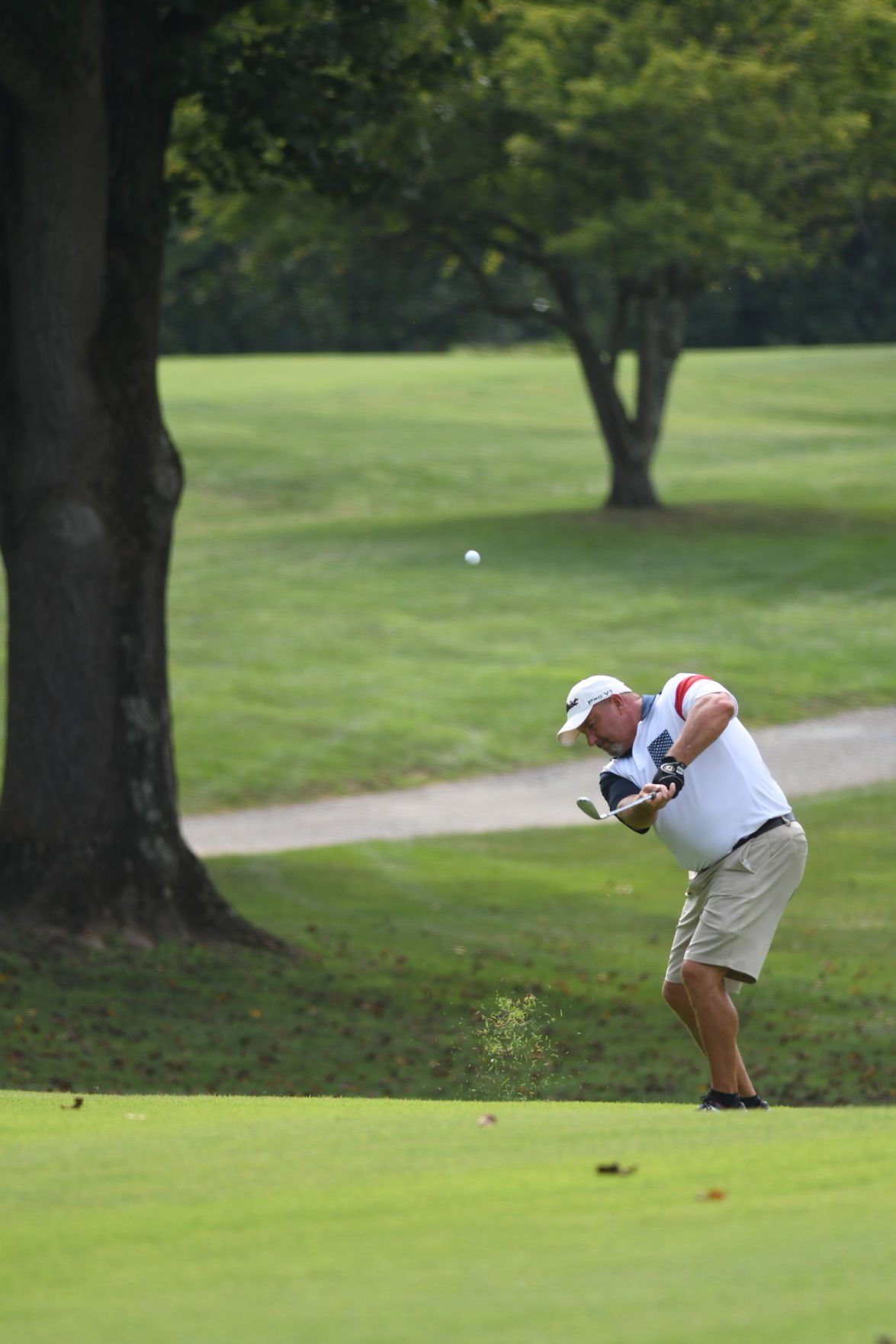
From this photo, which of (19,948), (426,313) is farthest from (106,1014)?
(426,313)

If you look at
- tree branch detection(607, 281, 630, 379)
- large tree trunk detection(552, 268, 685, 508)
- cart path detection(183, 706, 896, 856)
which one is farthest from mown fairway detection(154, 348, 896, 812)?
tree branch detection(607, 281, 630, 379)

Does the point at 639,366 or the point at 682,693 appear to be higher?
the point at 639,366

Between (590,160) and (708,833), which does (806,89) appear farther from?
(708,833)

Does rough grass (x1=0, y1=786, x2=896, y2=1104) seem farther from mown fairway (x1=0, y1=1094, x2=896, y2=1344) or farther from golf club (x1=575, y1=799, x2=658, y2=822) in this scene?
mown fairway (x1=0, y1=1094, x2=896, y2=1344)

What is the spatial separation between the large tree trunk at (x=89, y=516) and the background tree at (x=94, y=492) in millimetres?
12

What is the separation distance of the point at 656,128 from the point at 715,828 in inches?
1066

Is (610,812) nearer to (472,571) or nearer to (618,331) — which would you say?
(472,571)

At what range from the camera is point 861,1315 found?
3650 millimetres

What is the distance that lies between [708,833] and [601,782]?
0.44 m

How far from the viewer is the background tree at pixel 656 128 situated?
3212 centimetres

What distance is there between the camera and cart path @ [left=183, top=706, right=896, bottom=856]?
19.8 m

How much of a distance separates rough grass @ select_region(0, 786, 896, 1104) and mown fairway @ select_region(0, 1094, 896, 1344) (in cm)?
489

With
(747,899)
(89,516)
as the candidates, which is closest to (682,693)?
(747,899)

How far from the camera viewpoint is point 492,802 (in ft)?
70.7
